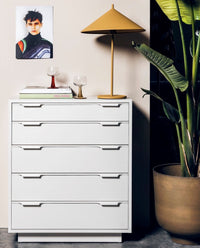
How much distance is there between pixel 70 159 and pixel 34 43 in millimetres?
891

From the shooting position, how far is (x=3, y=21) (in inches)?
129

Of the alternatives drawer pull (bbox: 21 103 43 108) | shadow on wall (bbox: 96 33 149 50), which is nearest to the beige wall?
shadow on wall (bbox: 96 33 149 50)

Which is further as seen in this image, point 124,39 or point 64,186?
point 124,39

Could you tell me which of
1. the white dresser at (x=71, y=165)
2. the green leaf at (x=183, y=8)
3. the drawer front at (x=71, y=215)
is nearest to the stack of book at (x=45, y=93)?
the white dresser at (x=71, y=165)

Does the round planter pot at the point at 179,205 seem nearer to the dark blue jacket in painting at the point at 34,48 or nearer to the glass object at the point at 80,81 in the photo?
the glass object at the point at 80,81

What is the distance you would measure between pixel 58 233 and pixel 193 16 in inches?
65.7

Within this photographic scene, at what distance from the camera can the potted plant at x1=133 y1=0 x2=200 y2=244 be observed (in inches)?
113

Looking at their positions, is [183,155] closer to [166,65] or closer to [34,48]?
[166,65]

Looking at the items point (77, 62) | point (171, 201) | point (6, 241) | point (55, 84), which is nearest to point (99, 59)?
point (77, 62)

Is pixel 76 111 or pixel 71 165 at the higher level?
pixel 76 111

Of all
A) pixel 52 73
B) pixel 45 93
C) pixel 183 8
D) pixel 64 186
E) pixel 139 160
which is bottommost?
pixel 64 186

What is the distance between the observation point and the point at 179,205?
9.57 ft

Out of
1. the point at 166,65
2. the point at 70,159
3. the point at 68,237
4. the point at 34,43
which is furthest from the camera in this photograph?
the point at 34,43

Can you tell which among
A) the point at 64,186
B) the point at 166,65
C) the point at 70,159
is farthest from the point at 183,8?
the point at 64,186
